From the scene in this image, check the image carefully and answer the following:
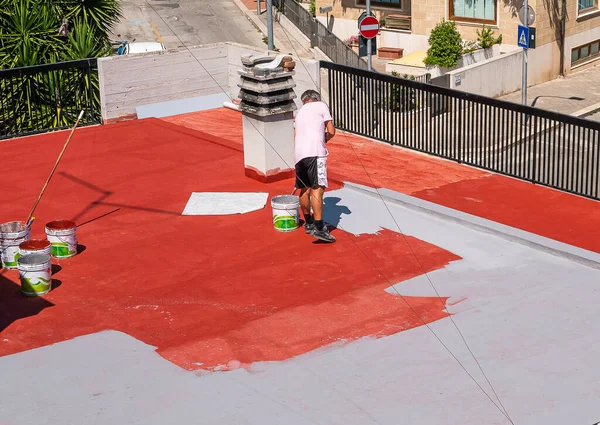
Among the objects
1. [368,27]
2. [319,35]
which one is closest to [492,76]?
[368,27]

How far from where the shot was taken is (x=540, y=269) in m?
11.5

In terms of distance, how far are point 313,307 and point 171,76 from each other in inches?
435

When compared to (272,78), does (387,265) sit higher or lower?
lower

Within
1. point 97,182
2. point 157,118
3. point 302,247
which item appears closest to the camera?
point 302,247

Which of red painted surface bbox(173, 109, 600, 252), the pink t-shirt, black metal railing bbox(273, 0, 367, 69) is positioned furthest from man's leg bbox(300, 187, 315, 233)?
black metal railing bbox(273, 0, 367, 69)

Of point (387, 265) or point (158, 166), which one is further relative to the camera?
point (158, 166)

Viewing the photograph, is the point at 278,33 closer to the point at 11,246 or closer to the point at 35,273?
the point at 11,246

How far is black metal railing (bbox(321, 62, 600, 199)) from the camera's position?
48.1ft

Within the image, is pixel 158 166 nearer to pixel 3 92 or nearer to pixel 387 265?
pixel 3 92

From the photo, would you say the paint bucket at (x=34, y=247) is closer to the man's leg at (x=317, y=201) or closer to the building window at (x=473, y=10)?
the man's leg at (x=317, y=201)

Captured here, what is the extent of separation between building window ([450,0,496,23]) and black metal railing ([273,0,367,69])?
4160mm

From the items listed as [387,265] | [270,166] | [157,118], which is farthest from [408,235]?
[157,118]

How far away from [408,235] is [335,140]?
5.77 m

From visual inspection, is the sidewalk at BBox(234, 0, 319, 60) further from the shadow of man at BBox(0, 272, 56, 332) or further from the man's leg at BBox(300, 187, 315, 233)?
the shadow of man at BBox(0, 272, 56, 332)
